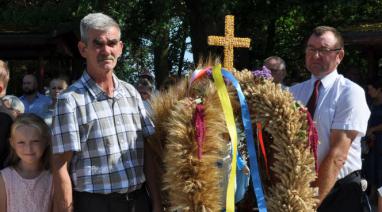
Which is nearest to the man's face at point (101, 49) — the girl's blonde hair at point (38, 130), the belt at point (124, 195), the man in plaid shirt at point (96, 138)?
the man in plaid shirt at point (96, 138)

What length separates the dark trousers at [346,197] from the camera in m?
3.77

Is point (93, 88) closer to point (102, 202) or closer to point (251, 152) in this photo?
point (102, 202)

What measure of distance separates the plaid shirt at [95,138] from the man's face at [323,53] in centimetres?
131

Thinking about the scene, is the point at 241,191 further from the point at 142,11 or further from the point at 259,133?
the point at 142,11

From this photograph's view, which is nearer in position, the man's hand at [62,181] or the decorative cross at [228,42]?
the man's hand at [62,181]

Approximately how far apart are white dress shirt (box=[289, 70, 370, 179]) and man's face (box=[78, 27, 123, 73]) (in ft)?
4.37

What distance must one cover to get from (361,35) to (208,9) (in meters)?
2.92

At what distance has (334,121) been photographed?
3.61 m

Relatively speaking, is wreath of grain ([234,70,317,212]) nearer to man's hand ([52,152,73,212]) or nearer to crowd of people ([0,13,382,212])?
crowd of people ([0,13,382,212])

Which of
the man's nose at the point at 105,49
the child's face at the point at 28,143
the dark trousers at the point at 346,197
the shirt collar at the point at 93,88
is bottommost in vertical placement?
the dark trousers at the point at 346,197

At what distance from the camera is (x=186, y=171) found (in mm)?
3176

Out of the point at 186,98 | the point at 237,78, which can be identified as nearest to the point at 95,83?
the point at 186,98

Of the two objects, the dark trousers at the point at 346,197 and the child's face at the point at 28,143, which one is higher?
the child's face at the point at 28,143

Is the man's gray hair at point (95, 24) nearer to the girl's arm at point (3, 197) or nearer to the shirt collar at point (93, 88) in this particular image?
the shirt collar at point (93, 88)
